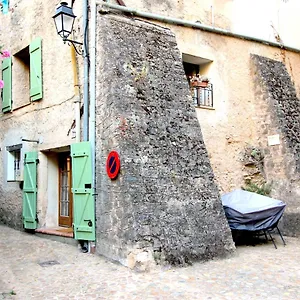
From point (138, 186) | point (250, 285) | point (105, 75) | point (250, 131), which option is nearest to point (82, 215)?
point (138, 186)

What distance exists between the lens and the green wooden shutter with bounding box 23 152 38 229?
8570 mm

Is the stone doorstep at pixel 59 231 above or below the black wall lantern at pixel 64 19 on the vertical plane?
below

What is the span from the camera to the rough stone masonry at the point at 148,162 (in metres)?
5.91

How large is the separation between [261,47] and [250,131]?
87.7 inches

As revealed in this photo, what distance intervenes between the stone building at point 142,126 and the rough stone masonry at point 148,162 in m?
0.02

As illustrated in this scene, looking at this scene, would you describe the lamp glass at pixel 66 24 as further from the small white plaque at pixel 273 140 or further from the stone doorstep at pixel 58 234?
the small white plaque at pixel 273 140

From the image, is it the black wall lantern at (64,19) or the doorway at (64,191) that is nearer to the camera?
the black wall lantern at (64,19)

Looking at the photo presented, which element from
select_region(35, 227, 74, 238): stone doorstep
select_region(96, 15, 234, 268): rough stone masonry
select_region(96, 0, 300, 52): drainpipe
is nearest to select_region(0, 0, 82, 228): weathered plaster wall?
select_region(35, 227, 74, 238): stone doorstep

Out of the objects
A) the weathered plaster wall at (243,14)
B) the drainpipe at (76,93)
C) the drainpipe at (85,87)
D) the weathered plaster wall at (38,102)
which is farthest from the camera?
the weathered plaster wall at (243,14)

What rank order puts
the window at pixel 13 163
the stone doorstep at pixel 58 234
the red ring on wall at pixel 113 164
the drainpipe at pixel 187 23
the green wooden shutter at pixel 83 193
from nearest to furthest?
the red ring on wall at pixel 113 164 → the green wooden shutter at pixel 83 193 → the drainpipe at pixel 187 23 → the stone doorstep at pixel 58 234 → the window at pixel 13 163

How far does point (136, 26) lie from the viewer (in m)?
7.25

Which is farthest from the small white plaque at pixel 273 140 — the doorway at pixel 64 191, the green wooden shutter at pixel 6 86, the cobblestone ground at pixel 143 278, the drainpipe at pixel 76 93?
the green wooden shutter at pixel 6 86

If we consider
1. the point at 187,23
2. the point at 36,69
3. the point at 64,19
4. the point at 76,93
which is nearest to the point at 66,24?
the point at 64,19

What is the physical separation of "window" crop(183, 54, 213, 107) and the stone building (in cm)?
3
